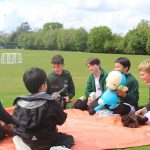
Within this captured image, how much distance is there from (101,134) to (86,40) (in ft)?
274

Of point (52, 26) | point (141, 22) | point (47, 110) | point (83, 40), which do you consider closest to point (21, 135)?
point (47, 110)

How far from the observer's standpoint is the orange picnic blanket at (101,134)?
223 inches

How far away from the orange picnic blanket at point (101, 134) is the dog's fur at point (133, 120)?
103 mm

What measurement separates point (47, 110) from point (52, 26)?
130 m

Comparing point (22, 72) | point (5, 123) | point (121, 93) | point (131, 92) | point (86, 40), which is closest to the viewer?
point (5, 123)

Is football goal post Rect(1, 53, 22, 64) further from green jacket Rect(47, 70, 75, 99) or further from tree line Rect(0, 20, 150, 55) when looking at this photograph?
green jacket Rect(47, 70, 75, 99)

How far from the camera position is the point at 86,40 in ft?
293

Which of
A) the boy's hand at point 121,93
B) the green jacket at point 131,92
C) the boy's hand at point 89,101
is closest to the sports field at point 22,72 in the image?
the boy's hand at point 89,101

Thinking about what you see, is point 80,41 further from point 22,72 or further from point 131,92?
point 131,92

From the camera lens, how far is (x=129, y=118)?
675 cm

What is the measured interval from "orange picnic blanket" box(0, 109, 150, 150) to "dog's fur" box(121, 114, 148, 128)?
0.10 meters

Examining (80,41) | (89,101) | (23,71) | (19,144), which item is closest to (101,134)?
(19,144)

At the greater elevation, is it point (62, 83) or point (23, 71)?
point (62, 83)

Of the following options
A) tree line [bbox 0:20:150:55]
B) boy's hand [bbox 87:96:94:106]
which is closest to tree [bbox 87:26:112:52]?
tree line [bbox 0:20:150:55]
